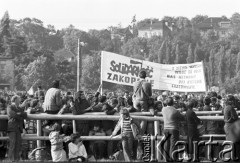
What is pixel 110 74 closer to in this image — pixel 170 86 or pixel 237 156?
pixel 170 86

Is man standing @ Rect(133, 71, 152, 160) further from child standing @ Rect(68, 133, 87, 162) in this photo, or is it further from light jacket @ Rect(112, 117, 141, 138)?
child standing @ Rect(68, 133, 87, 162)

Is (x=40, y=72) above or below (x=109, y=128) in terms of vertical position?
above

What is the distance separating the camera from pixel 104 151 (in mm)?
19328

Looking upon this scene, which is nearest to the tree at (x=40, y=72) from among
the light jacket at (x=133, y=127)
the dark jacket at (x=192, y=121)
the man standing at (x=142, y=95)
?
the man standing at (x=142, y=95)

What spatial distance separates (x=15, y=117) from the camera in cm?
1836

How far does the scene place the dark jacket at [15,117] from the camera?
60.3 feet

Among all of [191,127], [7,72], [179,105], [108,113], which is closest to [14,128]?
[108,113]

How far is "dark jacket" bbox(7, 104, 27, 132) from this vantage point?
18375 mm

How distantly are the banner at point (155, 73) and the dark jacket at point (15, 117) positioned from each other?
9579 millimetres

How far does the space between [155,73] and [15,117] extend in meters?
12.4

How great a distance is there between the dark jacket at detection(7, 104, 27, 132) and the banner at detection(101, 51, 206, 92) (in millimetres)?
9579

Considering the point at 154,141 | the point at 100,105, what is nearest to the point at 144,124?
the point at 154,141

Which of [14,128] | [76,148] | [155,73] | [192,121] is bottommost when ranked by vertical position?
[76,148]

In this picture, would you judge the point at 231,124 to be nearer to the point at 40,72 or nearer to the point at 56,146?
the point at 56,146
